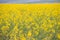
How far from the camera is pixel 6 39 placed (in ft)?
4.68

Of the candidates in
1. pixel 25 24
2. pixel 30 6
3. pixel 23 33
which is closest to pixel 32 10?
pixel 30 6

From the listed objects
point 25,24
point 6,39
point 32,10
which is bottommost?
point 6,39

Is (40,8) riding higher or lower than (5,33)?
higher

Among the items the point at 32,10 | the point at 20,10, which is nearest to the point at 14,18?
the point at 20,10

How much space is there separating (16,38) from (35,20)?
0.94 feet

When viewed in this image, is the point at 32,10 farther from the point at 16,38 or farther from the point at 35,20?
the point at 16,38

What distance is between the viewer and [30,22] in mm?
1454

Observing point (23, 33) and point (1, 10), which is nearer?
point (23, 33)

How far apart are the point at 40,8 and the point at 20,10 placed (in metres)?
0.23

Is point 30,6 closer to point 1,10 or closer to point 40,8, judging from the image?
point 40,8

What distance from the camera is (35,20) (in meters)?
1.46

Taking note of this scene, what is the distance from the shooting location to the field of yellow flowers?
1.40 meters

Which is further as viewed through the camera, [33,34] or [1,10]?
[1,10]

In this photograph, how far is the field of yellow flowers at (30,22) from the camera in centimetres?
140
